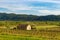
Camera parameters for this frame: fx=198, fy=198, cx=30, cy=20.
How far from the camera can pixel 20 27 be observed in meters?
76.7

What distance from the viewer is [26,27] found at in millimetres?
76750

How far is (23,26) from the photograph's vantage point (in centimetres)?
7744

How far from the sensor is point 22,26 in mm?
76750

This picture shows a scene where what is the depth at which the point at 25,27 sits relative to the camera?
77.2 meters

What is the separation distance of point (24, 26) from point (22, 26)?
1.30m

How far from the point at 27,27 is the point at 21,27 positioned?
2377 millimetres

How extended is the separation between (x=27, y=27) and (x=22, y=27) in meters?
1.95

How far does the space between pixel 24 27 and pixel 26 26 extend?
3.16 feet

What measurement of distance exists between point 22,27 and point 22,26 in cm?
39

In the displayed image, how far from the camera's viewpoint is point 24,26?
77812 mm

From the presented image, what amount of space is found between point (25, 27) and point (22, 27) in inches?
48.6

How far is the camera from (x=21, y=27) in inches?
3007

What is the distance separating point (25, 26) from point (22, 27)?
1450 millimetres

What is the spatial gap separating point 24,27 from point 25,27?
0.55 m
